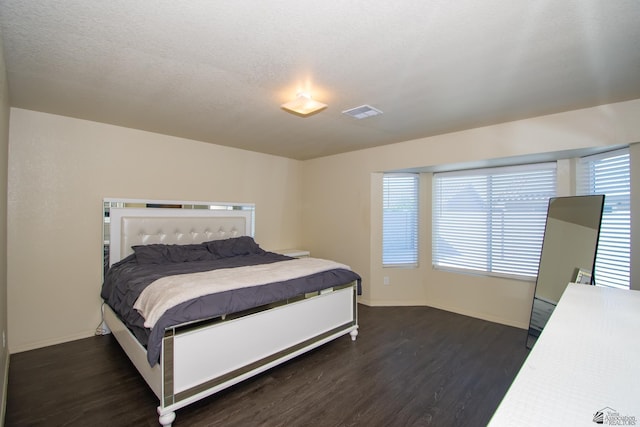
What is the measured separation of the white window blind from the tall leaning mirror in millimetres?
213

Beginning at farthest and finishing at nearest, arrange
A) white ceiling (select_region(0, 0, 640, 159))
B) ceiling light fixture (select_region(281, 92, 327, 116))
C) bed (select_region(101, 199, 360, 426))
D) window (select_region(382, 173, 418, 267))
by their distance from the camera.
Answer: window (select_region(382, 173, 418, 267))
ceiling light fixture (select_region(281, 92, 327, 116))
bed (select_region(101, 199, 360, 426))
white ceiling (select_region(0, 0, 640, 159))

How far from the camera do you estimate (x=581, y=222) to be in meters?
2.92

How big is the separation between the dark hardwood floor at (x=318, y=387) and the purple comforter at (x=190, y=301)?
0.49 meters

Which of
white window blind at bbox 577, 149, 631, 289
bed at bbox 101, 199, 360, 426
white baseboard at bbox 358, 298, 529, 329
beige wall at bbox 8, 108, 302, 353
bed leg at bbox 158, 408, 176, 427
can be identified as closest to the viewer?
bed leg at bbox 158, 408, 176, 427

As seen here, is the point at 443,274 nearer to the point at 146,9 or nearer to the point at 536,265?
the point at 536,265

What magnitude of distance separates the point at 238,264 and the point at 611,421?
308cm

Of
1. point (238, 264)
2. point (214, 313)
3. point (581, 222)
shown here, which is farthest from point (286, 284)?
point (581, 222)

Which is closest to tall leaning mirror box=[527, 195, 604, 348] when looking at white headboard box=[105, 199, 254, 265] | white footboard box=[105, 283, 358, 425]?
white footboard box=[105, 283, 358, 425]

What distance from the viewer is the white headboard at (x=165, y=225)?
134 inches

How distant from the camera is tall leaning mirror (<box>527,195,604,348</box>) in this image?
9.17 feet

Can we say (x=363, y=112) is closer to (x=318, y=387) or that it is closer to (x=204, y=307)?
(x=204, y=307)

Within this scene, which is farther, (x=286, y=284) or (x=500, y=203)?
(x=500, y=203)

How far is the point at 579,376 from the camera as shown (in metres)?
0.73

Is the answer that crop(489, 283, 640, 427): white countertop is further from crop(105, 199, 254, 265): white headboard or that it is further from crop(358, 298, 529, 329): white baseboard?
crop(105, 199, 254, 265): white headboard
